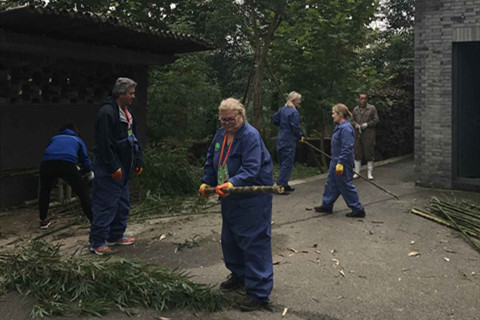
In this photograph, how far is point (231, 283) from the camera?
462 centimetres

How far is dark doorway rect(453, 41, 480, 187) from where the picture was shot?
9961mm

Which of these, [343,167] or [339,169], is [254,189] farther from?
[343,167]

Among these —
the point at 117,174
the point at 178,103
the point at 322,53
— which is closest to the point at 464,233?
the point at 117,174

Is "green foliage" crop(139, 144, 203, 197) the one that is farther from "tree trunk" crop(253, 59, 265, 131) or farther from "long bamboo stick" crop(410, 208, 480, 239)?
"long bamboo stick" crop(410, 208, 480, 239)

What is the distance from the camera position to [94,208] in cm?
583

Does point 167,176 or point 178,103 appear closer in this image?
point 167,176

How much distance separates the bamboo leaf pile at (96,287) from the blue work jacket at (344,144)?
3.66 meters

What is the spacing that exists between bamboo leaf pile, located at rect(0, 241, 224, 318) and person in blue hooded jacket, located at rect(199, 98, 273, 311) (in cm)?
40

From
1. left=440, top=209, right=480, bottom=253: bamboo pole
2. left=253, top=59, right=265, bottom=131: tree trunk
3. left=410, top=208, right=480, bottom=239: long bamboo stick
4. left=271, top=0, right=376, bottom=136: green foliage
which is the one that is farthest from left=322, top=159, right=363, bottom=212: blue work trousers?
left=253, top=59, right=265, bottom=131: tree trunk

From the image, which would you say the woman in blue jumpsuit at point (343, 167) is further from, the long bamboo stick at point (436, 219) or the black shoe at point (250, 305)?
the black shoe at point (250, 305)

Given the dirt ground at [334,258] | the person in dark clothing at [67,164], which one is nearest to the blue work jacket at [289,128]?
the dirt ground at [334,258]

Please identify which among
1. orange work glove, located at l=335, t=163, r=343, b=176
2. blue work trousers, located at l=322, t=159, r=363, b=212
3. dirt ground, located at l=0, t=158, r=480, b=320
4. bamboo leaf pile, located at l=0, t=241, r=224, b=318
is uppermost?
orange work glove, located at l=335, t=163, r=343, b=176

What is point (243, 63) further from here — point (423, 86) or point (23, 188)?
point (23, 188)

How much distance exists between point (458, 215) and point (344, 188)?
5.50 ft
